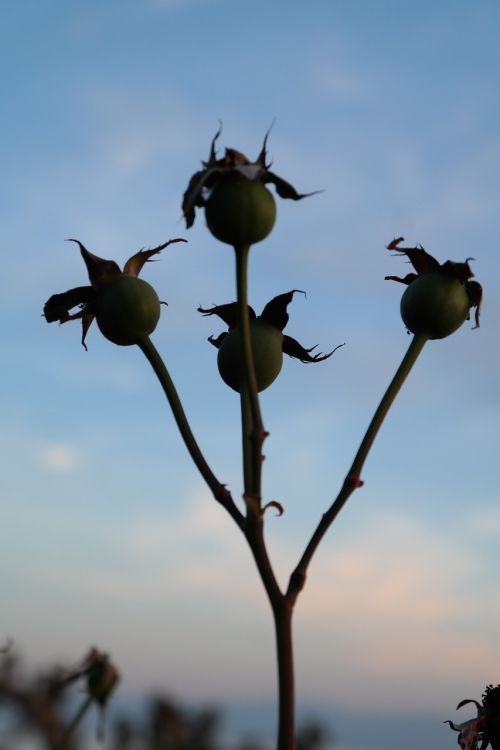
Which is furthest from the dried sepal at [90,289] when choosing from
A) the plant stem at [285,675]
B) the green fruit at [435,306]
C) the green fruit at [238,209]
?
the plant stem at [285,675]

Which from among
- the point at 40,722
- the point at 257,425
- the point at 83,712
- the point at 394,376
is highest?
the point at 394,376

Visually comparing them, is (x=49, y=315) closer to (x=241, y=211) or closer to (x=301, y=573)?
(x=241, y=211)

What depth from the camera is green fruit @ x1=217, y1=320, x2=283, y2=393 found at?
3.36m

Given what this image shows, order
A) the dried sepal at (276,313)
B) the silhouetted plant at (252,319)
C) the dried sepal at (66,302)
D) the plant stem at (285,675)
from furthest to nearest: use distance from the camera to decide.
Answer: the dried sepal at (276,313) < the dried sepal at (66,302) < the silhouetted plant at (252,319) < the plant stem at (285,675)

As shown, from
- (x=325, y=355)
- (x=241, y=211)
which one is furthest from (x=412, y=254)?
(x=241, y=211)

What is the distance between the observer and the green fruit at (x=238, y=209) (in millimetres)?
2824

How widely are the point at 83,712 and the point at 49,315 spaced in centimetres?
173

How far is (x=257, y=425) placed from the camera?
2916mm

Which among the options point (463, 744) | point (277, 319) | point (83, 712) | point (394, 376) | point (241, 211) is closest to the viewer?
point (83, 712)

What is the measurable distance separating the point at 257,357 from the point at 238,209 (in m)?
0.74

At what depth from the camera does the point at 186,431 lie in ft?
10.2

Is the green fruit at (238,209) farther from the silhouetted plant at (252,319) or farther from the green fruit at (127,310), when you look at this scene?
the green fruit at (127,310)

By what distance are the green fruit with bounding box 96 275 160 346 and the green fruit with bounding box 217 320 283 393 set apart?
287mm

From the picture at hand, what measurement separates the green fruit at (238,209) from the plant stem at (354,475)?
0.77 metres
